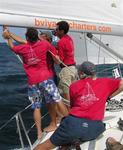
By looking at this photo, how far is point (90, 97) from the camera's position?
4426 millimetres

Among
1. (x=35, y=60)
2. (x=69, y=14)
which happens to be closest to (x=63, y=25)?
(x=69, y=14)

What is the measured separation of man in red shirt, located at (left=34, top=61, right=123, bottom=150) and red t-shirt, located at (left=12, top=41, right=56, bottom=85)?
874 mm

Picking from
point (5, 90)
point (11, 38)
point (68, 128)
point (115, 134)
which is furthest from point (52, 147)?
point (5, 90)

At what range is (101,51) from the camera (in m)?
7.90

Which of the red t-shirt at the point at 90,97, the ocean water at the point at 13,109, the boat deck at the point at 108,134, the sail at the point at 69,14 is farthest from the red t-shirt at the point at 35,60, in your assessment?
the ocean water at the point at 13,109

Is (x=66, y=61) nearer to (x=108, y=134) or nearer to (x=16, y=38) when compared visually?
(x=16, y=38)

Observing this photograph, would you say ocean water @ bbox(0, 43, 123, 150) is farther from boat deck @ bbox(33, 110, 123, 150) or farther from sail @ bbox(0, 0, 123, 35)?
boat deck @ bbox(33, 110, 123, 150)

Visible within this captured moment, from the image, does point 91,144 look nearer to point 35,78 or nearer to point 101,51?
point 35,78

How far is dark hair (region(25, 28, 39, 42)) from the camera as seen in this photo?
5.21 meters

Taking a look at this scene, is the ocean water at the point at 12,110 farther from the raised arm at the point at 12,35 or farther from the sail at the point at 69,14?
the sail at the point at 69,14

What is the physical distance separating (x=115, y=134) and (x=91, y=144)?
0.39 meters

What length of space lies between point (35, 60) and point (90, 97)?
3.60 feet

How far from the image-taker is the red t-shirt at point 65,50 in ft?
18.9

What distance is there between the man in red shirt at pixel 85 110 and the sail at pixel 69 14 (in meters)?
0.93
